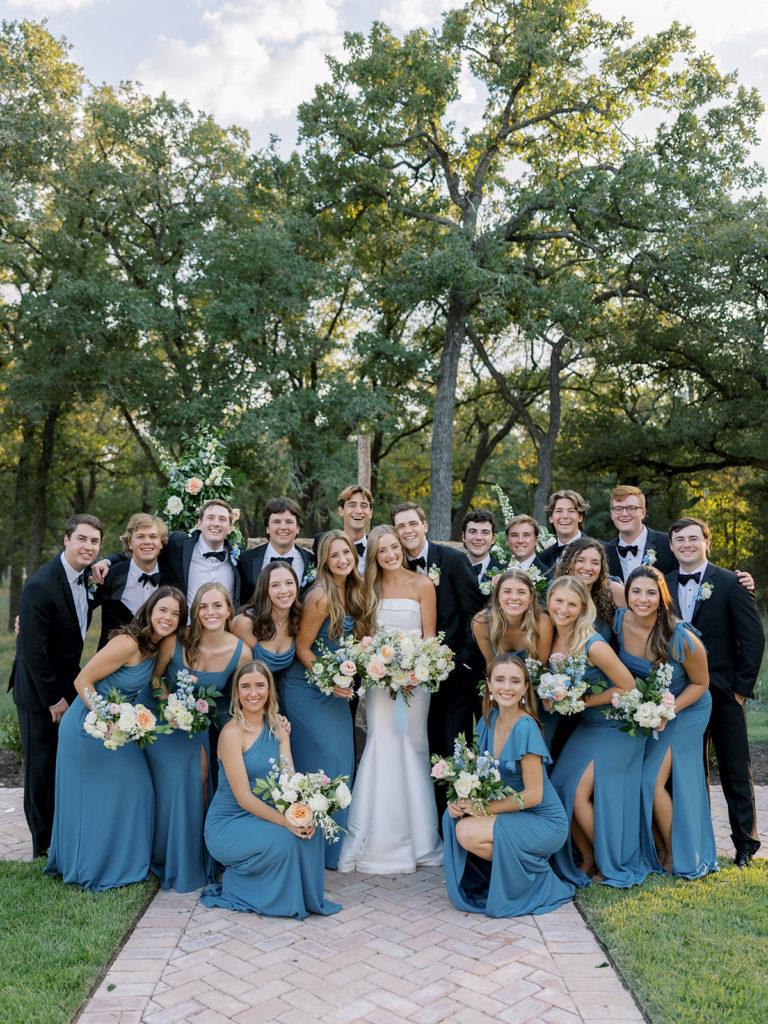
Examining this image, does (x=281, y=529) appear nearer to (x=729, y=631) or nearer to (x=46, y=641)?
(x=46, y=641)

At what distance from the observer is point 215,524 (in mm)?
6773

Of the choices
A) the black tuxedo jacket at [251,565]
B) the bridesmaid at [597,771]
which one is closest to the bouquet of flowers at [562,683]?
the bridesmaid at [597,771]

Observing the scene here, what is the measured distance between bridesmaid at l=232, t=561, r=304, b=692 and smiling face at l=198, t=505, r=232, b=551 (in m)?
0.76

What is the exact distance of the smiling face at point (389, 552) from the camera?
20.5 feet

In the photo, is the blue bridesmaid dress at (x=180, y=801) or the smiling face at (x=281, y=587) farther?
the smiling face at (x=281, y=587)

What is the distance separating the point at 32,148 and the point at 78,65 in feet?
12.7

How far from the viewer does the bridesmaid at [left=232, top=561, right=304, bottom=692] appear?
6.09m

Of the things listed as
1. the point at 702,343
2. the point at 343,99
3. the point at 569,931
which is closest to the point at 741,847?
the point at 569,931

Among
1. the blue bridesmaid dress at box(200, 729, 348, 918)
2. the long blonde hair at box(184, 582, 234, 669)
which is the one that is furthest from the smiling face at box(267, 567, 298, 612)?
the blue bridesmaid dress at box(200, 729, 348, 918)

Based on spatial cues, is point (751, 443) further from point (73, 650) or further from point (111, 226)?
point (73, 650)

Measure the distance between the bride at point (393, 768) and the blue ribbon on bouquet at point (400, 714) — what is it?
0.05 feet

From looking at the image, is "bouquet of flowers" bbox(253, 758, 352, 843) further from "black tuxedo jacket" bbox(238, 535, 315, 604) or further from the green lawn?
"black tuxedo jacket" bbox(238, 535, 315, 604)

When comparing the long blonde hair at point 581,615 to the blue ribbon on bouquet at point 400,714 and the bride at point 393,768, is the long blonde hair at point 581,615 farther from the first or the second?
the blue ribbon on bouquet at point 400,714

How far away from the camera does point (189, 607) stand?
20.6 feet
